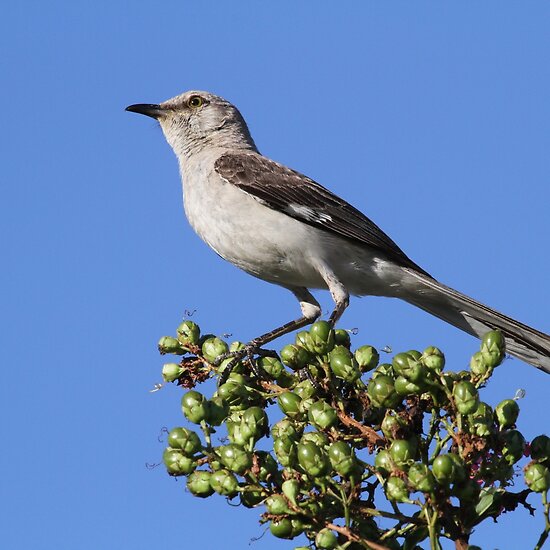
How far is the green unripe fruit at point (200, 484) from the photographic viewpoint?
12.3 feet

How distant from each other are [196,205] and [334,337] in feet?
12.2

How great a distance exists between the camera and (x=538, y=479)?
11.5 ft

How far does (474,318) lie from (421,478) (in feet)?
14.6

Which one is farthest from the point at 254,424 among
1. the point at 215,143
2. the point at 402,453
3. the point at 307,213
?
the point at 215,143

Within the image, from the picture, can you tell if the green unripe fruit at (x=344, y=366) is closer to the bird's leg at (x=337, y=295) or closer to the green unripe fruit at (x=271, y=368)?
the green unripe fruit at (x=271, y=368)

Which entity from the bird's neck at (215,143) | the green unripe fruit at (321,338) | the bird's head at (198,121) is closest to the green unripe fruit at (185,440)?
the green unripe fruit at (321,338)

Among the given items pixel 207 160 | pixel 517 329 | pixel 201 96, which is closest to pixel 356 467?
pixel 517 329

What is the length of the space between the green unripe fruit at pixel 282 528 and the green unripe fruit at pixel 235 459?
242 millimetres

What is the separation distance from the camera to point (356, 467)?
11.7 feet

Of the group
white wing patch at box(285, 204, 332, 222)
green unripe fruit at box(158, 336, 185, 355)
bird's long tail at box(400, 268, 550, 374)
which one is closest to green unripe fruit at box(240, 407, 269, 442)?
green unripe fruit at box(158, 336, 185, 355)

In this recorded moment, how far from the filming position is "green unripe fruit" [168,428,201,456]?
3686mm

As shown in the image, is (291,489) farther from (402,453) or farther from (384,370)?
(384,370)

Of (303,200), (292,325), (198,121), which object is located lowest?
(292,325)

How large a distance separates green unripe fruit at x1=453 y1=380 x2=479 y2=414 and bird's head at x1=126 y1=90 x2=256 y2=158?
19.1 feet
